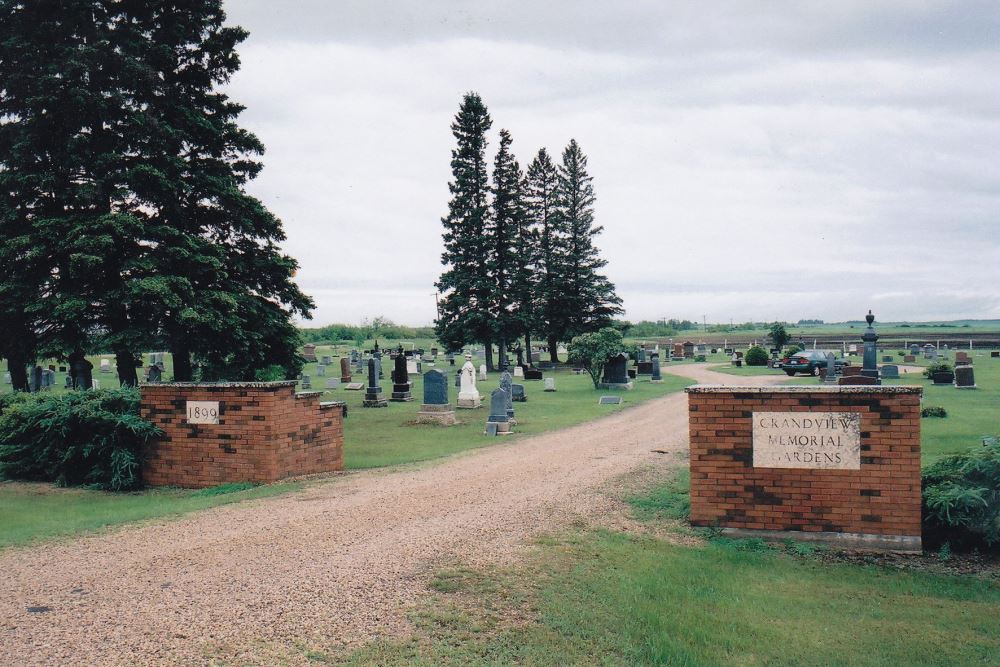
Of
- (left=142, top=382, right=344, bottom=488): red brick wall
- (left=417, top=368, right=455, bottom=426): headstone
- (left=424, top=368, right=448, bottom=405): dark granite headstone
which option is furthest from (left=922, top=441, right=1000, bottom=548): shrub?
(left=424, top=368, right=448, bottom=405): dark granite headstone

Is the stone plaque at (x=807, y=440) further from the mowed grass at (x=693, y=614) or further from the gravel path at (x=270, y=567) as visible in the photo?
the gravel path at (x=270, y=567)

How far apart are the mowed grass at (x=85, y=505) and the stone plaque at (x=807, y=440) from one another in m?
6.29

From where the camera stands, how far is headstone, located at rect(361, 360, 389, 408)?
2348 centimetres

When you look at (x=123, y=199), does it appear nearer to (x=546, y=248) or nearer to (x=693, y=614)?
(x=693, y=614)

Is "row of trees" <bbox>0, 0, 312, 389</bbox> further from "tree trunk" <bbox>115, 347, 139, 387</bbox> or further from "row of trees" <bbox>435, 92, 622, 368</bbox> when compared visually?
"row of trees" <bbox>435, 92, 622, 368</bbox>

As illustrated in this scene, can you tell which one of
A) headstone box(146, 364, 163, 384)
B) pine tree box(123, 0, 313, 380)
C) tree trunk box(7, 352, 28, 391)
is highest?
pine tree box(123, 0, 313, 380)

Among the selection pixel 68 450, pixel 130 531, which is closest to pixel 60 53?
pixel 68 450

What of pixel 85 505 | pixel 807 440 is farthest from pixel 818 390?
pixel 85 505

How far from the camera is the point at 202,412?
10031mm

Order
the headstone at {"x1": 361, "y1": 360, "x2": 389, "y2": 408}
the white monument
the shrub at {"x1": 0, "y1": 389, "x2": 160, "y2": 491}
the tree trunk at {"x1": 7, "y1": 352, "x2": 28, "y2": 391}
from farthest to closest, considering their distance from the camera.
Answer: the headstone at {"x1": 361, "y1": 360, "x2": 389, "y2": 408}, the white monument, the tree trunk at {"x1": 7, "y1": 352, "x2": 28, "y2": 391}, the shrub at {"x1": 0, "y1": 389, "x2": 160, "y2": 491}

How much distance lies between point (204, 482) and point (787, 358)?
32887 millimetres

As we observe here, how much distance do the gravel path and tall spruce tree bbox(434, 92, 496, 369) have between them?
107 ft

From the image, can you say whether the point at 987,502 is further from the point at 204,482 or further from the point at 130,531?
the point at 204,482

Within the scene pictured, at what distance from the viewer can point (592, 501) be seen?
8.12 metres
